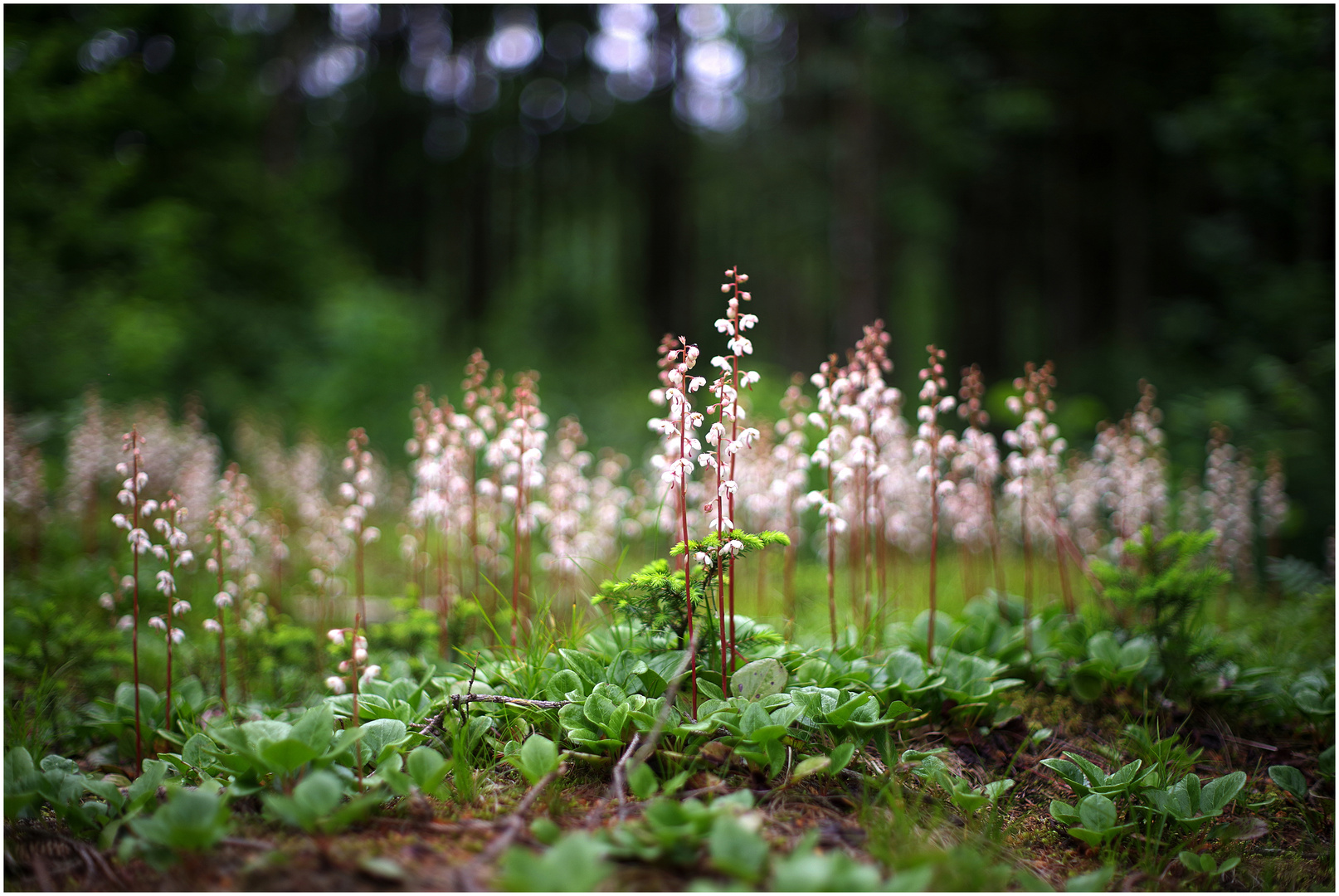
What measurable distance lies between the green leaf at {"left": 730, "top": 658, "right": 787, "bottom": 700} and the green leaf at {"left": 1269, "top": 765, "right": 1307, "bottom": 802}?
220 centimetres

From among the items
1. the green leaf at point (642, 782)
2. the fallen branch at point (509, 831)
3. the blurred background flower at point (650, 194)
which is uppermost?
the blurred background flower at point (650, 194)

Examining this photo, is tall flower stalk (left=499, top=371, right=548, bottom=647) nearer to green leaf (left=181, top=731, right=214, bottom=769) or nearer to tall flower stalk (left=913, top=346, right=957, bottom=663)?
green leaf (left=181, top=731, right=214, bottom=769)

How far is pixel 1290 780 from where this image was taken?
3080 millimetres

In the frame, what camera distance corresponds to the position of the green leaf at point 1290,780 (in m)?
3.05

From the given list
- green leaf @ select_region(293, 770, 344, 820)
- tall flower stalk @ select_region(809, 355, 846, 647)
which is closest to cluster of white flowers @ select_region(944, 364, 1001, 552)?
tall flower stalk @ select_region(809, 355, 846, 647)

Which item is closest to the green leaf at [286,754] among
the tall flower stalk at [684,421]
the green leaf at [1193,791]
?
the tall flower stalk at [684,421]

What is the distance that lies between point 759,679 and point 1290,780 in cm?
235

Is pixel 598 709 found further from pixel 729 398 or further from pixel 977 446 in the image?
pixel 977 446

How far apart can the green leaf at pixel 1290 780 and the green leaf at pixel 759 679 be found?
7.23ft

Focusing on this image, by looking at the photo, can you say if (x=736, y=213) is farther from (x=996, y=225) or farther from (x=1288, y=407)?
(x=1288, y=407)

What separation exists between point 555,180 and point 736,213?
22.9ft

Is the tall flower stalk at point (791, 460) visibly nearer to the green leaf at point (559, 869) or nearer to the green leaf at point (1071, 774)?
the green leaf at point (1071, 774)

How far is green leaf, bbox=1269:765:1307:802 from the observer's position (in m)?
3.05

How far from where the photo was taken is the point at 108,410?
7195 mm
